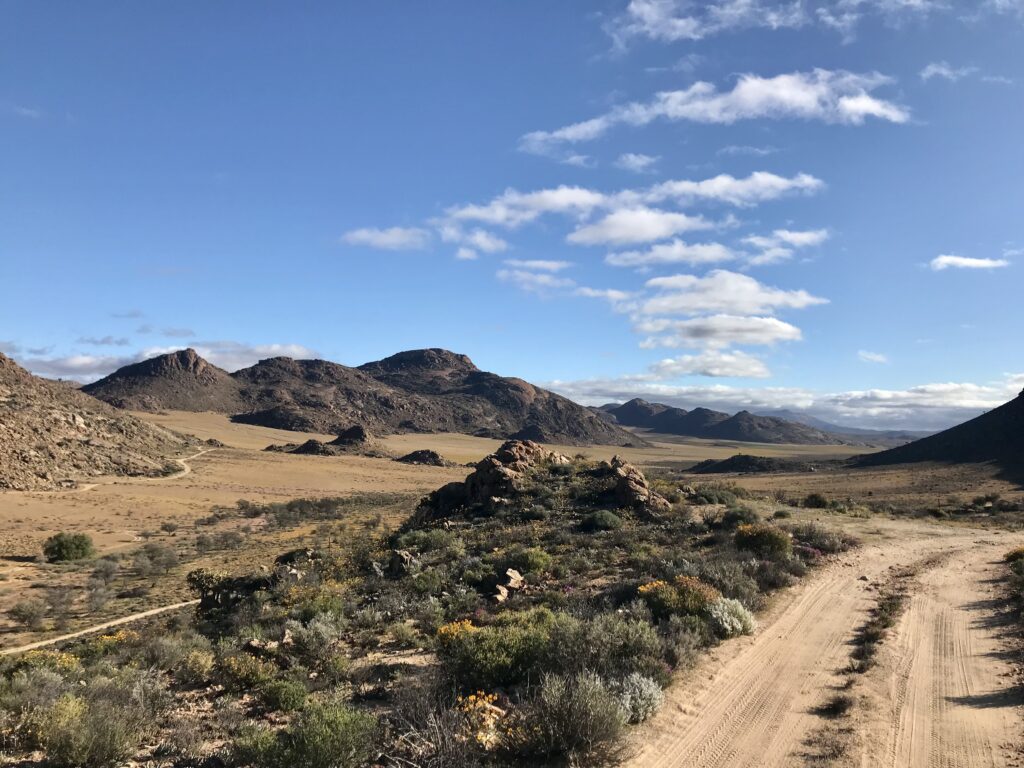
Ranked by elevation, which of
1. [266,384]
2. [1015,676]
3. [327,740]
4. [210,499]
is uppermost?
[266,384]

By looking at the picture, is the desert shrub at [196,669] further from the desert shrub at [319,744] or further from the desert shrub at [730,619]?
the desert shrub at [730,619]

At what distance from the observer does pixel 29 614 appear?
1705cm

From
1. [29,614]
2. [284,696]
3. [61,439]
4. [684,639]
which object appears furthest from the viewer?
[61,439]

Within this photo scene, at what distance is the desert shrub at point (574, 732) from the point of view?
567 cm

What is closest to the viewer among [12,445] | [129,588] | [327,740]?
[327,740]

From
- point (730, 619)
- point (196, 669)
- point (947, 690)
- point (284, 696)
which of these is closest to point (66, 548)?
point (196, 669)

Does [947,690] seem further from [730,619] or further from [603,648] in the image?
[603,648]

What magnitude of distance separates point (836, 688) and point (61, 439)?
60817 mm

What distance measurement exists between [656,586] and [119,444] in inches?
2431

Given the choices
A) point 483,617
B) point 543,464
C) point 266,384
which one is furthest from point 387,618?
point 266,384

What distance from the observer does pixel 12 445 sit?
4378 cm

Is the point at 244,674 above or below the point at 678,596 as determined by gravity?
below

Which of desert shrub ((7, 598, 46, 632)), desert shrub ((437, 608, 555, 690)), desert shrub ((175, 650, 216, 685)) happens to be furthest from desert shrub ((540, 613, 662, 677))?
desert shrub ((7, 598, 46, 632))

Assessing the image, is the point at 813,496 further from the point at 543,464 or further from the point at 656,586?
the point at 656,586
